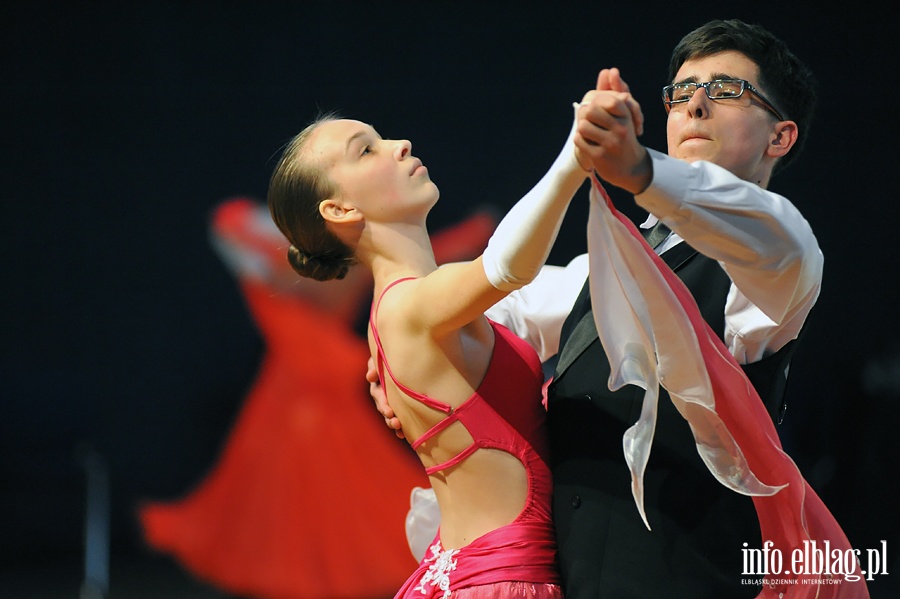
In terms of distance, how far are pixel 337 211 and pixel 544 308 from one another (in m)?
0.49

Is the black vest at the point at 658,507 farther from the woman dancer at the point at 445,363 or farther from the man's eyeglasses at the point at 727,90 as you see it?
the man's eyeglasses at the point at 727,90

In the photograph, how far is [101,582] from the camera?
10.9 feet

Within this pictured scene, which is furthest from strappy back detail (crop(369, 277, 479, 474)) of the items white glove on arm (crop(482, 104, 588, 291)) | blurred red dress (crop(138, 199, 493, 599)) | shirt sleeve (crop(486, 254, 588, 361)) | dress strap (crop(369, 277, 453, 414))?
blurred red dress (crop(138, 199, 493, 599))

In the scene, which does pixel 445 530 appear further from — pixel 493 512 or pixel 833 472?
pixel 833 472

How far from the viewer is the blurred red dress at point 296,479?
337 centimetres

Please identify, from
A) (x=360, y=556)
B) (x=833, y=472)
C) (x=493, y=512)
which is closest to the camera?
(x=493, y=512)

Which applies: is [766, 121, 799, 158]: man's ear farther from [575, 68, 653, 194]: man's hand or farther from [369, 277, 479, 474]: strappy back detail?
[369, 277, 479, 474]: strappy back detail

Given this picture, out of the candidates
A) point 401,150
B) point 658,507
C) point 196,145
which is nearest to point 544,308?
point 401,150

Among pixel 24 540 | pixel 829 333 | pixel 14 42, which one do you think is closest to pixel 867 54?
pixel 829 333

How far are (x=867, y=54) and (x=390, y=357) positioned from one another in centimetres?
246

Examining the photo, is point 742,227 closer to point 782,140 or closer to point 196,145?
point 782,140

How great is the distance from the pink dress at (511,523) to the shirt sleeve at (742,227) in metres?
0.40

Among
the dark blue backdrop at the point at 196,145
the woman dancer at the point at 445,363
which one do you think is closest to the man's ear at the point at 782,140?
the woman dancer at the point at 445,363

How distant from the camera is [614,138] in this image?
4.08ft
